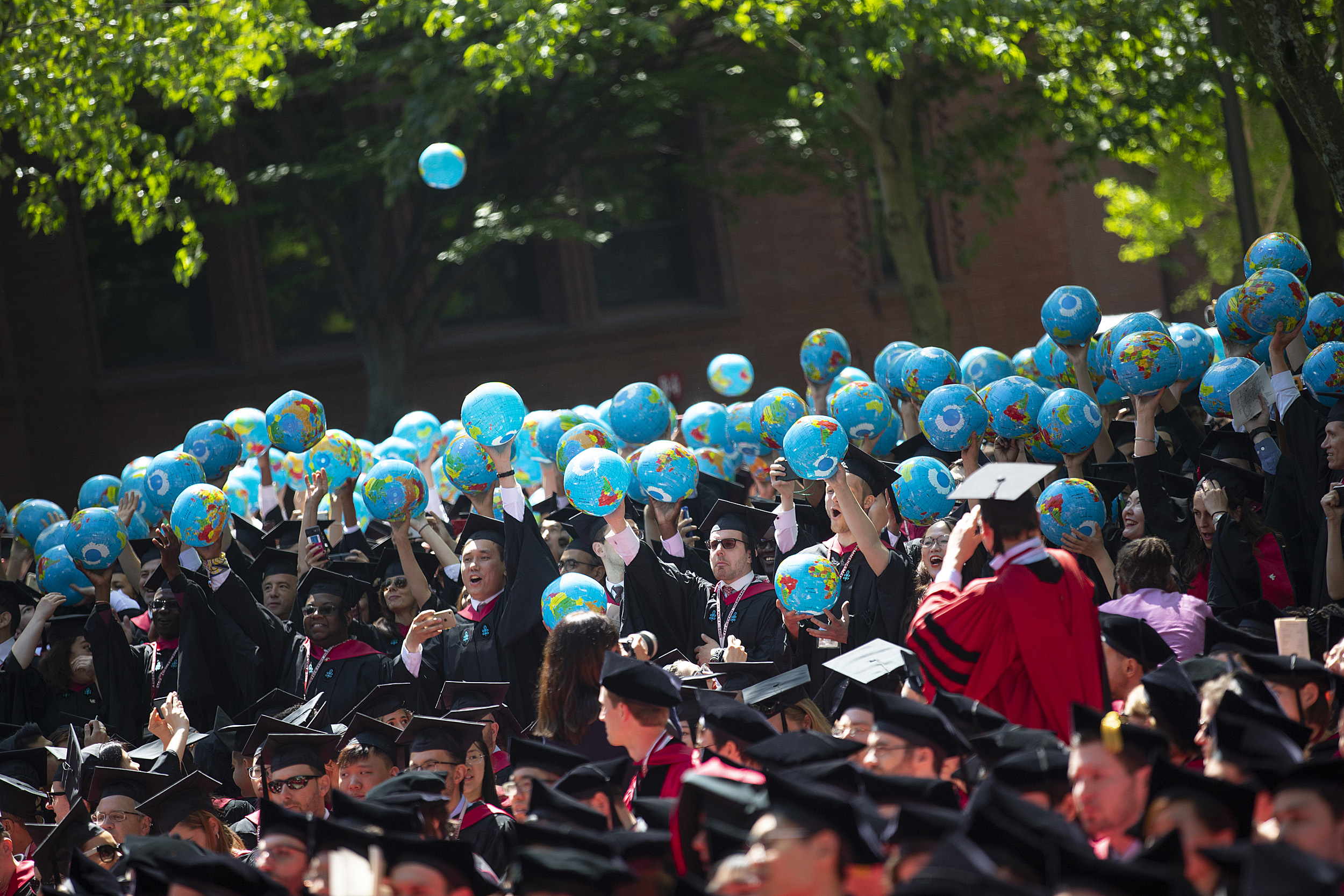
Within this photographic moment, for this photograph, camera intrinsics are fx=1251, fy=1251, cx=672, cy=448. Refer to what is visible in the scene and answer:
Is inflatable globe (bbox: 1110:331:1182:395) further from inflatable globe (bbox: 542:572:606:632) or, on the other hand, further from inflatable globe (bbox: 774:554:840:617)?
inflatable globe (bbox: 542:572:606:632)

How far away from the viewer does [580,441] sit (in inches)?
279

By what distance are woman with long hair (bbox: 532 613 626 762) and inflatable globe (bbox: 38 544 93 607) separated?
393 centimetres

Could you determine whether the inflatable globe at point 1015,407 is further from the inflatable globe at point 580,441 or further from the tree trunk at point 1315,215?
the tree trunk at point 1315,215

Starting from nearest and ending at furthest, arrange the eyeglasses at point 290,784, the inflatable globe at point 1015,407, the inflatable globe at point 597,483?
the eyeglasses at point 290,784, the inflatable globe at point 597,483, the inflatable globe at point 1015,407

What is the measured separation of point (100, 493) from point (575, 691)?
5316 mm

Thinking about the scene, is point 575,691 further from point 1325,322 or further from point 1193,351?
point 1325,322

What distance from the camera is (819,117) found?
38.3ft

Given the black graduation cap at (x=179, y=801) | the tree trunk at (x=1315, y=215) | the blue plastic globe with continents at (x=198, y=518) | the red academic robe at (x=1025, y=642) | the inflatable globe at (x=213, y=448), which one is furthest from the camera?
→ the tree trunk at (x=1315, y=215)

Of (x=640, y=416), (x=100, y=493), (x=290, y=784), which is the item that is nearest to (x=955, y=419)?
(x=640, y=416)

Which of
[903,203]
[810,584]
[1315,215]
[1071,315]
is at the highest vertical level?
[903,203]

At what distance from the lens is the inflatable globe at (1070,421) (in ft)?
21.0

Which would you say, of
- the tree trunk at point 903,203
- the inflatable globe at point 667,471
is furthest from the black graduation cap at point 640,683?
the tree trunk at point 903,203

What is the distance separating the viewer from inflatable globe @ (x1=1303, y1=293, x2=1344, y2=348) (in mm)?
6648

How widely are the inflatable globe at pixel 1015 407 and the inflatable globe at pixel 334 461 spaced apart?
4056mm
